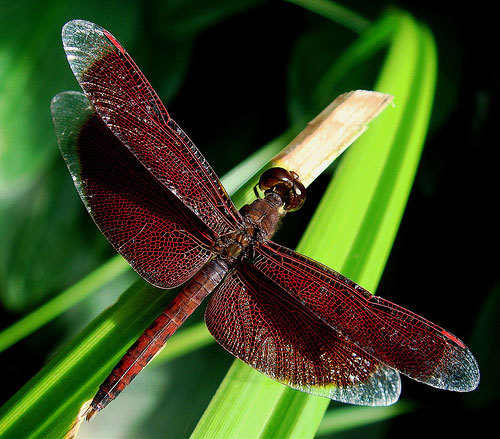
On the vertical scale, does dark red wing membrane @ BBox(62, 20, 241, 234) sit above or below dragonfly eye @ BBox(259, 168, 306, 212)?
below

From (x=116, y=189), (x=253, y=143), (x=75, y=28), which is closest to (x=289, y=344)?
(x=116, y=189)

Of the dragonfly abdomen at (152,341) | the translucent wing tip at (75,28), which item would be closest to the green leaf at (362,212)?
the dragonfly abdomen at (152,341)

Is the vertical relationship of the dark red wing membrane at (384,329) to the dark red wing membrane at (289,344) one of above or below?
above

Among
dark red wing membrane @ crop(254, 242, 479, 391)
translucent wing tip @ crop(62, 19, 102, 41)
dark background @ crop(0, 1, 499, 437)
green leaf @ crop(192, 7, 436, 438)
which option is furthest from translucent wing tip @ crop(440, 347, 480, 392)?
translucent wing tip @ crop(62, 19, 102, 41)

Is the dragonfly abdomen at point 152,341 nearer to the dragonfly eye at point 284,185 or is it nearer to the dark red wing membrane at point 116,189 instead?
the dark red wing membrane at point 116,189

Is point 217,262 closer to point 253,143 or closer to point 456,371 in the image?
point 456,371

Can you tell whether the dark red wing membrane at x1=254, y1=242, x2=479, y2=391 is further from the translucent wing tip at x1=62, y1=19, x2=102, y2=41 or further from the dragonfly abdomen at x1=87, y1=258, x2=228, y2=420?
the translucent wing tip at x1=62, y1=19, x2=102, y2=41

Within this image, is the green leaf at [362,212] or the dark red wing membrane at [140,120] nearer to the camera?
the green leaf at [362,212]
